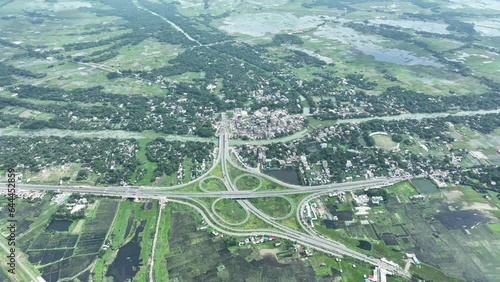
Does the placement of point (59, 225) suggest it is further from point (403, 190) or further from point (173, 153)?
point (403, 190)

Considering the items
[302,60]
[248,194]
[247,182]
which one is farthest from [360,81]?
[248,194]

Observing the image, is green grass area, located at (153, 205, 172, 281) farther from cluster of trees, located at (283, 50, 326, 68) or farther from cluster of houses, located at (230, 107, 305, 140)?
cluster of trees, located at (283, 50, 326, 68)

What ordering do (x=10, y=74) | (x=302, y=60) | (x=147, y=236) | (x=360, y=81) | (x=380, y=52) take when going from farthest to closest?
(x=380, y=52) → (x=302, y=60) → (x=10, y=74) → (x=360, y=81) → (x=147, y=236)

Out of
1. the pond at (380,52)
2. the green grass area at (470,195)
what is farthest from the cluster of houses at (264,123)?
the pond at (380,52)

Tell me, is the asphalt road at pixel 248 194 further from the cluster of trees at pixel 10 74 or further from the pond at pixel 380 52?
the pond at pixel 380 52

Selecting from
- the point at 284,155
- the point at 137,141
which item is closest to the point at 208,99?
the point at 137,141
